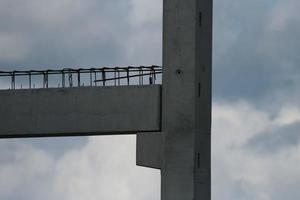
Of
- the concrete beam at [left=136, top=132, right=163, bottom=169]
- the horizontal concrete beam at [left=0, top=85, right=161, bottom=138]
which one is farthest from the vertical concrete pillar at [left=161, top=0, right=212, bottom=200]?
the horizontal concrete beam at [left=0, top=85, right=161, bottom=138]

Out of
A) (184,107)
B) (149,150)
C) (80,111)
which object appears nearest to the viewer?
(184,107)

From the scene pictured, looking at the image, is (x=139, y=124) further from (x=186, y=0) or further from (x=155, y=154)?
(x=186, y=0)

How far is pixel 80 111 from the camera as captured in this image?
116 feet

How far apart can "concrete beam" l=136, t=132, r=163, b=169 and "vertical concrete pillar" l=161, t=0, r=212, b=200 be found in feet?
0.86

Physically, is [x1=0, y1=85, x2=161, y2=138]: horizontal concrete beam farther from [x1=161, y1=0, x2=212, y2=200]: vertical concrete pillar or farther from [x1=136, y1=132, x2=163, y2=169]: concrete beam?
[x1=161, y1=0, x2=212, y2=200]: vertical concrete pillar

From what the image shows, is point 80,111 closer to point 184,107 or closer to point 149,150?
point 149,150

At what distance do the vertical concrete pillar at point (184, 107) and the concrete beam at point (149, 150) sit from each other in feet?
0.86

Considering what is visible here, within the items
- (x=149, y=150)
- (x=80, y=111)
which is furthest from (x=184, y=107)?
(x=80, y=111)

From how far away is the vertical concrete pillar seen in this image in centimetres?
3375

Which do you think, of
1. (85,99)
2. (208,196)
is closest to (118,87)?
(85,99)

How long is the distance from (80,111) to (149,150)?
7.27ft

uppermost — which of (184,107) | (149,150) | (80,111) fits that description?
(184,107)

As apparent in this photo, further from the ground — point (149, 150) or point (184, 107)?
point (184, 107)

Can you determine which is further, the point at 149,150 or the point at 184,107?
the point at 149,150
